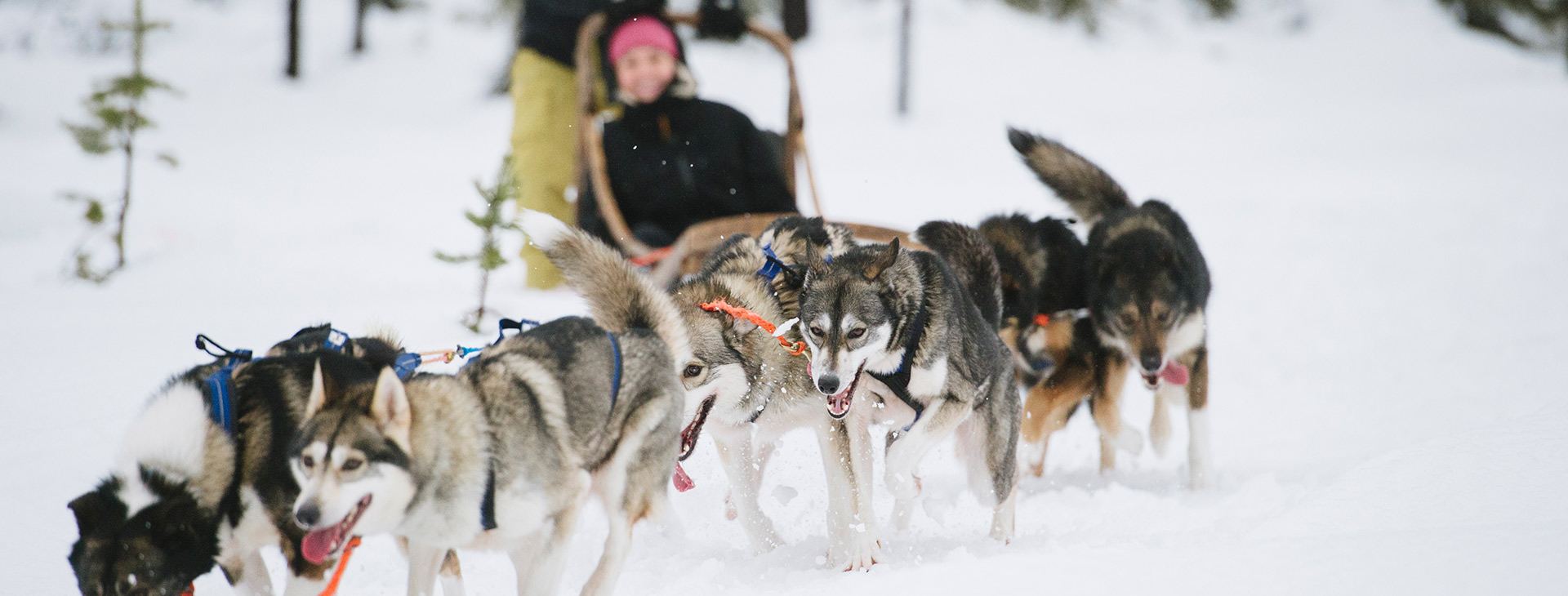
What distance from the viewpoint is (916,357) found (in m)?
3.78

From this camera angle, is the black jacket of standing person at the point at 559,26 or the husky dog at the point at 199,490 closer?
the husky dog at the point at 199,490

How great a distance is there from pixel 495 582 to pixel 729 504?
1050 mm

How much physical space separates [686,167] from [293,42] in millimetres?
11633

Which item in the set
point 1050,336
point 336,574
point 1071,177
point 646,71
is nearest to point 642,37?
point 646,71

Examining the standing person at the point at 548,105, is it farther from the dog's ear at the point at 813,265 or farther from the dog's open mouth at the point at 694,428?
the dog's open mouth at the point at 694,428

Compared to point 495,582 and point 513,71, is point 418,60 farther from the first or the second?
point 495,582

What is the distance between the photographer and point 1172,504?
4.63 m

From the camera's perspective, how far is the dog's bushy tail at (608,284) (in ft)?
10.6

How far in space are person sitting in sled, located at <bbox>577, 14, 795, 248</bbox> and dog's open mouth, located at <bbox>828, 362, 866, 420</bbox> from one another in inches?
110

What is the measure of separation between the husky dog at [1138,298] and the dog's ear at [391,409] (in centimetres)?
331

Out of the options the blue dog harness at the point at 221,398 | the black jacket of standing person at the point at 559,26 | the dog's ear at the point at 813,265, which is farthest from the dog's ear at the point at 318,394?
the black jacket of standing person at the point at 559,26

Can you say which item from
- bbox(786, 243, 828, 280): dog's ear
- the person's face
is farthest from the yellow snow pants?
bbox(786, 243, 828, 280): dog's ear

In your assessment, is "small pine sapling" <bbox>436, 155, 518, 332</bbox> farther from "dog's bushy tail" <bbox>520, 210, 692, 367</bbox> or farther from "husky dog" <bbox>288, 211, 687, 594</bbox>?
"husky dog" <bbox>288, 211, 687, 594</bbox>

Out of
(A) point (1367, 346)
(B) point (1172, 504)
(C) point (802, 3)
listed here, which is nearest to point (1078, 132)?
(C) point (802, 3)
